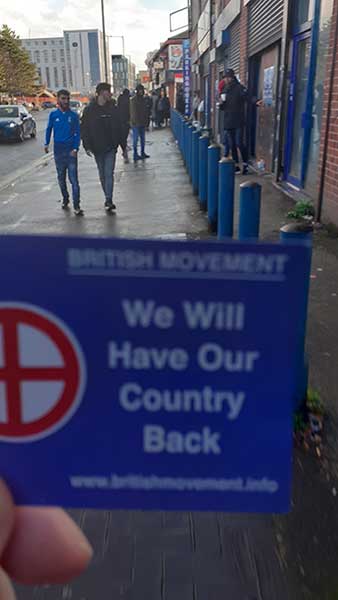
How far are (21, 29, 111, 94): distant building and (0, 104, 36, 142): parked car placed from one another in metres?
119

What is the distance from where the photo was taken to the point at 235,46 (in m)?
15.4

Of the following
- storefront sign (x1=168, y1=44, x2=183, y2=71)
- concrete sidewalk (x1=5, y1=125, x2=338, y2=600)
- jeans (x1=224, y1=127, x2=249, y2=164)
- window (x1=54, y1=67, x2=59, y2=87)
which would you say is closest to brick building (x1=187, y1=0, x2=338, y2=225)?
jeans (x1=224, y1=127, x2=249, y2=164)

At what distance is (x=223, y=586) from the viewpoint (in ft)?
6.93

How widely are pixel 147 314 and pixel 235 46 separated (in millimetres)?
16286

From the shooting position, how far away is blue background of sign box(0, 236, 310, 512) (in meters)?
1.06

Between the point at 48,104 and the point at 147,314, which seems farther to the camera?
the point at 48,104

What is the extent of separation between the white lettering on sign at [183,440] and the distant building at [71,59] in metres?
146

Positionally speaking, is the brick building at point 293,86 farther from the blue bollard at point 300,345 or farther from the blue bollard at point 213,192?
the blue bollard at point 300,345

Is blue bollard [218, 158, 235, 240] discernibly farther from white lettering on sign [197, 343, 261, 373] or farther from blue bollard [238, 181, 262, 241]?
white lettering on sign [197, 343, 261, 373]

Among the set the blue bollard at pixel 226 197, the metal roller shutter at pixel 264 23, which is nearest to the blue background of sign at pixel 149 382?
the blue bollard at pixel 226 197

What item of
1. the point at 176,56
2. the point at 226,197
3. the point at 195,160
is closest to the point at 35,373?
the point at 226,197

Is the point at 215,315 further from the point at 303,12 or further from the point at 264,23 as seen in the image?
the point at 264,23

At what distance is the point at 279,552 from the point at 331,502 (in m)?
0.40

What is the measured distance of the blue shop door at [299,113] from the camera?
27.6 feet
